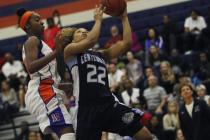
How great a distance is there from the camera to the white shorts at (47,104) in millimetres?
7422

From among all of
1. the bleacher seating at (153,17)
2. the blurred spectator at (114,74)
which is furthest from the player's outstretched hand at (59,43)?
the bleacher seating at (153,17)

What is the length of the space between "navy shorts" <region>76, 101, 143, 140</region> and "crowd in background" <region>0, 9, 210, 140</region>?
4.10 metres

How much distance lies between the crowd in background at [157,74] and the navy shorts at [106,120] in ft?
13.5

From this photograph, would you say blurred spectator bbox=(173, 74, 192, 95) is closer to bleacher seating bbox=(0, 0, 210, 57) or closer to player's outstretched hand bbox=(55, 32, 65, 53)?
bleacher seating bbox=(0, 0, 210, 57)

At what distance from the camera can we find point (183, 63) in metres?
14.4

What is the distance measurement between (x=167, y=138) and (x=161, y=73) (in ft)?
6.95

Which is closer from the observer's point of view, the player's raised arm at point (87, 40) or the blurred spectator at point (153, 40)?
the player's raised arm at point (87, 40)

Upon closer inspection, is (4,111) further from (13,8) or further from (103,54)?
(103,54)

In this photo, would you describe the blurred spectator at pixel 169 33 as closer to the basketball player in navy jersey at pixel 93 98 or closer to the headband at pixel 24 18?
the headband at pixel 24 18

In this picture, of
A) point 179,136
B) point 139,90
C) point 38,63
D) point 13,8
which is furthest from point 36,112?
point 13,8

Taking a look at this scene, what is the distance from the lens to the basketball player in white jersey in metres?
7.34

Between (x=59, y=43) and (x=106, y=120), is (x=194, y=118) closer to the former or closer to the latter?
(x=106, y=120)

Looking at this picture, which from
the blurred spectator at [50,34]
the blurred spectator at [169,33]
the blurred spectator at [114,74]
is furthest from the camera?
the blurred spectator at [169,33]

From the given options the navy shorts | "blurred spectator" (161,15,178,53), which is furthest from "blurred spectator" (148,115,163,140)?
the navy shorts
